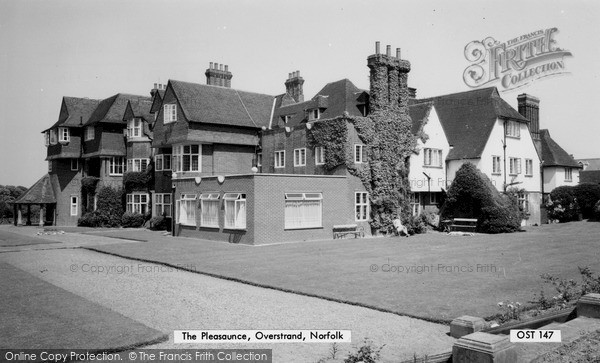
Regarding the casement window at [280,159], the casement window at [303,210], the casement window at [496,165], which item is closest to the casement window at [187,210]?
the casement window at [303,210]

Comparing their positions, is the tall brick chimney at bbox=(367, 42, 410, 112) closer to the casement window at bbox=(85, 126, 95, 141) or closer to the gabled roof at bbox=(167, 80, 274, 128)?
the gabled roof at bbox=(167, 80, 274, 128)

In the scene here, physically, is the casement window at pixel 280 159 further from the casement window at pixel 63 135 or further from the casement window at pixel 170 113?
the casement window at pixel 63 135

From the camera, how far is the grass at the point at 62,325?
7930 mm

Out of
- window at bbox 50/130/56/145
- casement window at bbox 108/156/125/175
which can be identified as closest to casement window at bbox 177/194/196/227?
casement window at bbox 108/156/125/175

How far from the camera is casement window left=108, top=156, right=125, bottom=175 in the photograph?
1721 inches

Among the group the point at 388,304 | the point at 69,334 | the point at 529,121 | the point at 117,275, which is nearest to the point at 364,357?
the point at 388,304

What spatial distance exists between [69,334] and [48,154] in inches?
1786

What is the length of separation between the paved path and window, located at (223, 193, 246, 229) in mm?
9578

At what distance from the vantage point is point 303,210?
1054 inches

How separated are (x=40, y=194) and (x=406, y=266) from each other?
136 feet

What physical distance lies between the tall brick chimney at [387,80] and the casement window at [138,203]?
22845mm

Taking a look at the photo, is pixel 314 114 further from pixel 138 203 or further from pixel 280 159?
pixel 138 203

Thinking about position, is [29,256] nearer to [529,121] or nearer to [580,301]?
[580,301]

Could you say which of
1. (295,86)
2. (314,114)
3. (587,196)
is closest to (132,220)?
(295,86)
